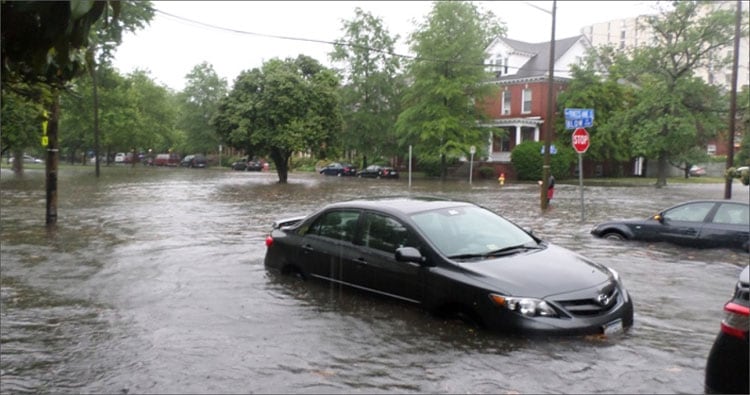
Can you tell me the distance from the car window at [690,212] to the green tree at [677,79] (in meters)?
29.3

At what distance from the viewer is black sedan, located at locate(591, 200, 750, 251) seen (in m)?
11.7

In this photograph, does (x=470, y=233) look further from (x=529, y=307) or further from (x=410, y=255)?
(x=529, y=307)

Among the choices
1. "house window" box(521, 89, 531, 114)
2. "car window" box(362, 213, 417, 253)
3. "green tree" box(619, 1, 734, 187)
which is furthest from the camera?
"house window" box(521, 89, 531, 114)

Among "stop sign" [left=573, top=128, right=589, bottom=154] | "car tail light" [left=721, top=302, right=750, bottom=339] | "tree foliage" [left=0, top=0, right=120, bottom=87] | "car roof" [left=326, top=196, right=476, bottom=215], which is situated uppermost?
"stop sign" [left=573, top=128, right=589, bottom=154]

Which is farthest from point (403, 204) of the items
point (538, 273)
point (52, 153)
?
point (52, 153)

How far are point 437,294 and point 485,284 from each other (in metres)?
0.64

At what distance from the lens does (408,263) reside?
711 cm

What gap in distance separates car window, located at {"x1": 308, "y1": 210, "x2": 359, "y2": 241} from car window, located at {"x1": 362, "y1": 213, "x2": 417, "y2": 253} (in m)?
0.23

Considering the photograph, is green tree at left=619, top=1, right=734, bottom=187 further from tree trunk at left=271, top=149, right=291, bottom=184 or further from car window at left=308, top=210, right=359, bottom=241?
car window at left=308, top=210, right=359, bottom=241

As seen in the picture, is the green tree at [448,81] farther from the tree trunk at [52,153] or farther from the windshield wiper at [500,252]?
the windshield wiper at [500,252]

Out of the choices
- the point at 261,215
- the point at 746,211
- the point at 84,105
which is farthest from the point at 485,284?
the point at 84,105

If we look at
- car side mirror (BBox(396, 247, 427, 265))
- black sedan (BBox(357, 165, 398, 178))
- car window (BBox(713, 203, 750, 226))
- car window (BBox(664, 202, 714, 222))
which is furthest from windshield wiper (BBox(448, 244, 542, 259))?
black sedan (BBox(357, 165, 398, 178))

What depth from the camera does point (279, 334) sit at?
6719 millimetres

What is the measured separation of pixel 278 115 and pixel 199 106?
47460 millimetres
